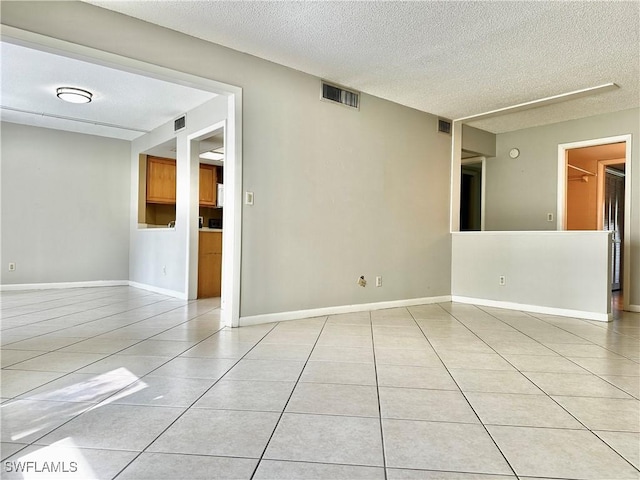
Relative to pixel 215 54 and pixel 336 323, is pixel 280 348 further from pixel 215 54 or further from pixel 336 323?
pixel 215 54

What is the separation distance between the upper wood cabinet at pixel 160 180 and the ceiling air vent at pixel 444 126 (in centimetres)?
452

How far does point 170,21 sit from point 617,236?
28.7ft

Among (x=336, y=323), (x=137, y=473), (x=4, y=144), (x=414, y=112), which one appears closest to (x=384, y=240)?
(x=336, y=323)

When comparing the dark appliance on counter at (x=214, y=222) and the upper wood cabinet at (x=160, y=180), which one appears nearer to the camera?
the upper wood cabinet at (x=160, y=180)

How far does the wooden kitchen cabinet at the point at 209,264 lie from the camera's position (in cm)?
552

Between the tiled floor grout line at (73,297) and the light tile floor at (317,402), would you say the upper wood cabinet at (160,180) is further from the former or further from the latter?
the light tile floor at (317,402)

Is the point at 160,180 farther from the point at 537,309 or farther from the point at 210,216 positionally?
the point at 537,309

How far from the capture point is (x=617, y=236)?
26.3 ft

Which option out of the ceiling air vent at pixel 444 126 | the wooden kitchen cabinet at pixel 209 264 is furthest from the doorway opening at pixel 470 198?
the wooden kitchen cabinet at pixel 209 264

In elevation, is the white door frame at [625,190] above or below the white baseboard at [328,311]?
above

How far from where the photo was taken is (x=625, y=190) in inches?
204

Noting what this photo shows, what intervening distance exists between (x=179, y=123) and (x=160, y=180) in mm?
1785

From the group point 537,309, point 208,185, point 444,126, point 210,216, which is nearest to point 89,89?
point 208,185

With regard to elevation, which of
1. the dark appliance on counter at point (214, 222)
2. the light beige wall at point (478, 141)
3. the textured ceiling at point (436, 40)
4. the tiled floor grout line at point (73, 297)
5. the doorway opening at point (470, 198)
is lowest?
the tiled floor grout line at point (73, 297)
